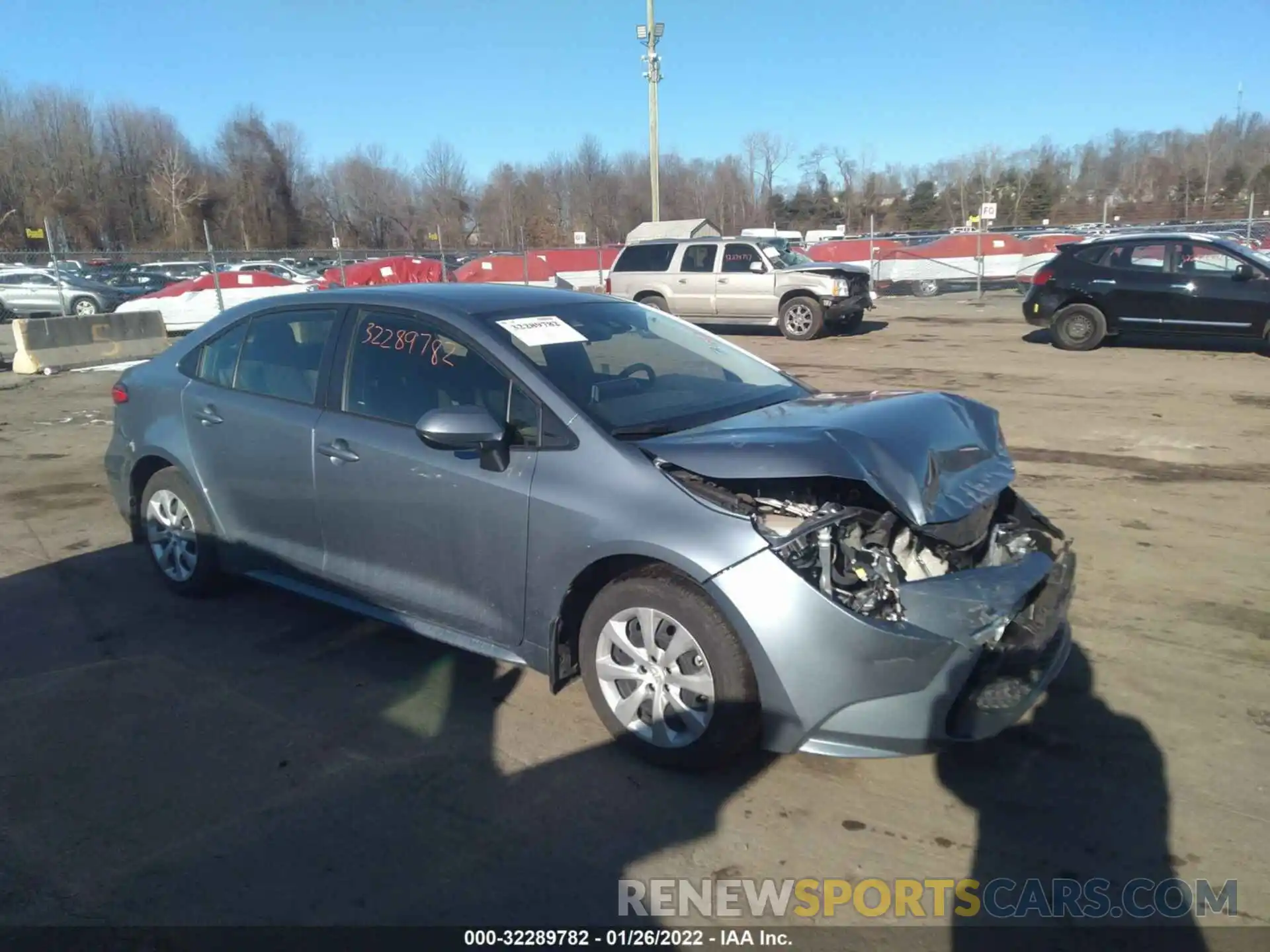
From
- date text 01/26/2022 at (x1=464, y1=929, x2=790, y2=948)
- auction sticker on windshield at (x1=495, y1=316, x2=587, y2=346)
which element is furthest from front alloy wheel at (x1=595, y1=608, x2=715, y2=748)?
auction sticker on windshield at (x1=495, y1=316, x2=587, y2=346)

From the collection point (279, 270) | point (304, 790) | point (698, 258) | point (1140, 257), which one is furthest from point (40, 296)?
point (304, 790)

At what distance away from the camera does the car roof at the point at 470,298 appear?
4.15 meters

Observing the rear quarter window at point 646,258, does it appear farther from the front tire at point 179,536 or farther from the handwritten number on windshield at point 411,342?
the handwritten number on windshield at point 411,342

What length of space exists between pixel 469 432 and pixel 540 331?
2.46 ft

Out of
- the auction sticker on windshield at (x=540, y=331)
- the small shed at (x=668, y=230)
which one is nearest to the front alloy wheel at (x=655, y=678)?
the auction sticker on windshield at (x=540, y=331)

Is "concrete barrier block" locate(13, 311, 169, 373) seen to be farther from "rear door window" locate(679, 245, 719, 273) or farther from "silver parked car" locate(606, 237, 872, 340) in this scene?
"rear door window" locate(679, 245, 719, 273)

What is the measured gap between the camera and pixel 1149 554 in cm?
546

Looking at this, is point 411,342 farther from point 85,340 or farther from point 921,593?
point 85,340

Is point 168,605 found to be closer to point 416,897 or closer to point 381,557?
point 381,557

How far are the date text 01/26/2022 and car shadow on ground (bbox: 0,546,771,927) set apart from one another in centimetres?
5

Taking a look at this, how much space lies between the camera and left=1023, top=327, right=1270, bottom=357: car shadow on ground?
13.2 m

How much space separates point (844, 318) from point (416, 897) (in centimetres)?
1577

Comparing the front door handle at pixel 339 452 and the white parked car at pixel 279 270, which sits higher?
the white parked car at pixel 279 270

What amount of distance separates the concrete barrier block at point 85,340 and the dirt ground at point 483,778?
11.3 meters
